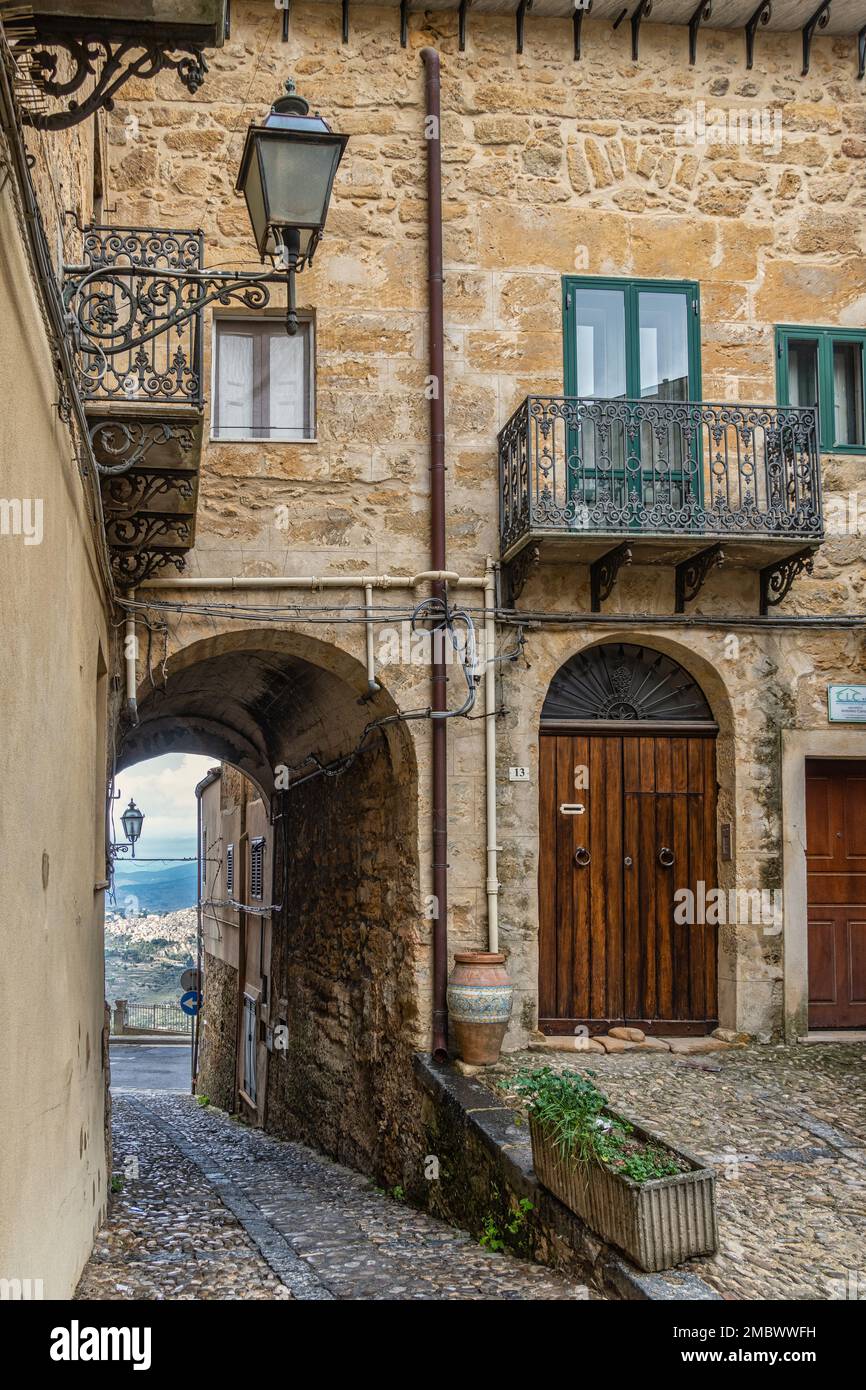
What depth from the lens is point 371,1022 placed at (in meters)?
10.3

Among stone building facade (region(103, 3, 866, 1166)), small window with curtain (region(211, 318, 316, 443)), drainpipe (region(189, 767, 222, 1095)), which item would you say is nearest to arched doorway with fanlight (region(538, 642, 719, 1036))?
stone building facade (region(103, 3, 866, 1166))

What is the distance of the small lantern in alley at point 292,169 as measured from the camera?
531 centimetres

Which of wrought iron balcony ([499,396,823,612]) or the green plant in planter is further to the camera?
wrought iron balcony ([499,396,823,612])

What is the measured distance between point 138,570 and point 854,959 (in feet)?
20.2

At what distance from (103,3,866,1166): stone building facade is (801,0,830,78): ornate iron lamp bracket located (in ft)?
0.30

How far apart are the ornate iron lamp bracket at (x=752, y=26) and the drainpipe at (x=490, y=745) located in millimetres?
4593

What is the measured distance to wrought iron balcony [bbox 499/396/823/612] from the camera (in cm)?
930

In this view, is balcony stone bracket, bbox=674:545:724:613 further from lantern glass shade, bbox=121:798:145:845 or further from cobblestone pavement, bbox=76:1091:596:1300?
lantern glass shade, bbox=121:798:145:845

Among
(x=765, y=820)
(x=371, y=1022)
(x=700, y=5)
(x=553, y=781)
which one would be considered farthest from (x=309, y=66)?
(x=371, y=1022)

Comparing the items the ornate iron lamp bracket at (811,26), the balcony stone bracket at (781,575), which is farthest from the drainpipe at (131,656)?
the ornate iron lamp bracket at (811,26)

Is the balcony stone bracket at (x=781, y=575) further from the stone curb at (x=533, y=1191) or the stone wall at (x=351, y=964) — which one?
the stone curb at (x=533, y=1191)

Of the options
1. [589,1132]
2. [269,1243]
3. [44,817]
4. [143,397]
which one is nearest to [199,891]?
[269,1243]

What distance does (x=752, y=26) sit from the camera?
1032 cm

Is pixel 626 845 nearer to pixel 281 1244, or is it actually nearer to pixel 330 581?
pixel 330 581
